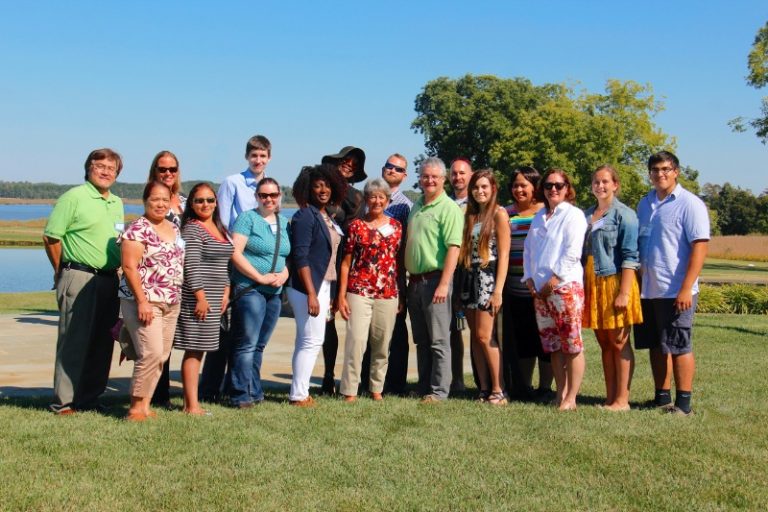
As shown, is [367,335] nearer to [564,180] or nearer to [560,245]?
[560,245]

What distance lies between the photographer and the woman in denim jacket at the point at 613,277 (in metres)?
6.42

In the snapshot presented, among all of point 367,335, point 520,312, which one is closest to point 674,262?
point 520,312

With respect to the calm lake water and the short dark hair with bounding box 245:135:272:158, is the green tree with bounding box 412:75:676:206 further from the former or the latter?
the short dark hair with bounding box 245:135:272:158

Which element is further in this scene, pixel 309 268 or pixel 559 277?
pixel 309 268

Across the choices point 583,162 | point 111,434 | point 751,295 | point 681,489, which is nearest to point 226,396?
point 111,434

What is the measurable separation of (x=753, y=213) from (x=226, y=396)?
7611 cm

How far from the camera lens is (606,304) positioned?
21.2 ft

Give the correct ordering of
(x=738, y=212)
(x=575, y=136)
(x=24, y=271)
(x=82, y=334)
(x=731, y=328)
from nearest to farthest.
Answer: (x=82, y=334) → (x=731, y=328) → (x=24, y=271) → (x=575, y=136) → (x=738, y=212)

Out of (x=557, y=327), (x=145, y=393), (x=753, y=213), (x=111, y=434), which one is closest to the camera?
(x=111, y=434)

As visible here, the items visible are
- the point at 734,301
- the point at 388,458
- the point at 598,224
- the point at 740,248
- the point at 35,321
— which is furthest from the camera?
the point at 740,248

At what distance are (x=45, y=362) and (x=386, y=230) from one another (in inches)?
167

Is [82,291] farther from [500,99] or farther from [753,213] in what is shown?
[753,213]

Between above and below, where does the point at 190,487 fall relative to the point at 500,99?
below

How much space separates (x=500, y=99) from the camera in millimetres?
52219
